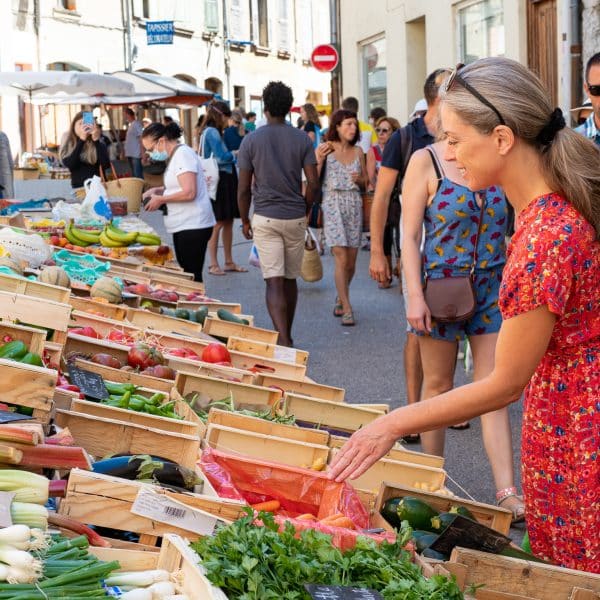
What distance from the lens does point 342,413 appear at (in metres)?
5.52

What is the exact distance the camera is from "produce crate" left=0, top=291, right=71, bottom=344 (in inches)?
199

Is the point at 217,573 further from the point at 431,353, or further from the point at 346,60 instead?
the point at 346,60

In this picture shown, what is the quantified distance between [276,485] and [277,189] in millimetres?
5690

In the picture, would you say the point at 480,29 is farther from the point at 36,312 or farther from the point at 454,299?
the point at 36,312

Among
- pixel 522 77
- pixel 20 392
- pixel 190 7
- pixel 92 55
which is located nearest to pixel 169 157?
pixel 20 392

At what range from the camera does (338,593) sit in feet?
8.33

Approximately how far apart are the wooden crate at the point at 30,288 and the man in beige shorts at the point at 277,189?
137 inches

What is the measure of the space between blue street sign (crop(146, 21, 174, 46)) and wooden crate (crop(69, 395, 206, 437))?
111 ft

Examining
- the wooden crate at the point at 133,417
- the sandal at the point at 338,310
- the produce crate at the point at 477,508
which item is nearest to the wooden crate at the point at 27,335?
the wooden crate at the point at 133,417

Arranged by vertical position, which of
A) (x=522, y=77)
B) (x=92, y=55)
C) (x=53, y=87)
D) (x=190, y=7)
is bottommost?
(x=522, y=77)

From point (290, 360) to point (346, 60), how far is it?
60.8 feet

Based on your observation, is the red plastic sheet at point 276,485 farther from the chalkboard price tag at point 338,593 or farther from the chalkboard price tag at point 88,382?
the chalkboard price tag at point 338,593

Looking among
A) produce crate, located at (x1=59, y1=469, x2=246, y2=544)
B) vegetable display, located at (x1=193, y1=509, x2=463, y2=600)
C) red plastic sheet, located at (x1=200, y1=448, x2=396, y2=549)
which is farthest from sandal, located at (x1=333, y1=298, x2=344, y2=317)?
vegetable display, located at (x1=193, y1=509, x2=463, y2=600)

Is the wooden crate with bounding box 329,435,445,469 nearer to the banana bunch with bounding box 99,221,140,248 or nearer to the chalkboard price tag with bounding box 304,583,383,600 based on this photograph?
the chalkboard price tag with bounding box 304,583,383,600
